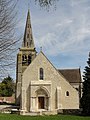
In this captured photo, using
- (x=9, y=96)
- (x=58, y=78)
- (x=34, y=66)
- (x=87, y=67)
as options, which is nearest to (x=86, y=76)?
(x=87, y=67)

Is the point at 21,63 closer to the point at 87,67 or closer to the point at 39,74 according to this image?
the point at 39,74

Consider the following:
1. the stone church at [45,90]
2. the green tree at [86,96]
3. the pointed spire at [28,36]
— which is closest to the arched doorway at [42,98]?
the stone church at [45,90]

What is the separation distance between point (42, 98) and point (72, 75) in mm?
18869

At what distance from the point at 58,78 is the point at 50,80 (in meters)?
1.33

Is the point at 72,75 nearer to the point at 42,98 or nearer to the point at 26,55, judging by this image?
the point at 26,55

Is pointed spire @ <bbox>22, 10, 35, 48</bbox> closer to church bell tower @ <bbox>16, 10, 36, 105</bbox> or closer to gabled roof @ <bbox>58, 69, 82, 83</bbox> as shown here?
church bell tower @ <bbox>16, 10, 36, 105</bbox>

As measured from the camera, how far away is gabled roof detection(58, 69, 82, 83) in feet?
200

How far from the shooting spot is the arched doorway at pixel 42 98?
44.4 metres

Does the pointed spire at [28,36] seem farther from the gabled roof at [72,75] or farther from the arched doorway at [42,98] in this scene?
the arched doorway at [42,98]

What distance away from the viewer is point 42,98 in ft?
147

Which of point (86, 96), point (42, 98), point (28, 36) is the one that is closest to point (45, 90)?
point (42, 98)

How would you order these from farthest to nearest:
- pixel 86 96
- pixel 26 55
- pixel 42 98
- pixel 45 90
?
1. pixel 26 55
2. pixel 42 98
3. pixel 45 90
4. pixel 86 96

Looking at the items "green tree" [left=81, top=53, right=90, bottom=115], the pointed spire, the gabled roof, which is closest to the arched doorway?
"green tree" [left=81, top=53, right=90, bottom=115]

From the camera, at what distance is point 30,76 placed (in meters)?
45.2
